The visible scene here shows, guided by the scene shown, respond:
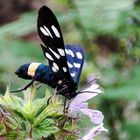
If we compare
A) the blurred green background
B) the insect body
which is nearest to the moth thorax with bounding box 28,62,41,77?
the insect body

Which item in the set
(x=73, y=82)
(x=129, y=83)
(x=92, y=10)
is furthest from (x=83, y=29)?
(x=73, y=82)

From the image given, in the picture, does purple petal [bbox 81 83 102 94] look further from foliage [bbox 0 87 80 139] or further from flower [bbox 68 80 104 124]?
foliage [bbox 0 87 80 139]

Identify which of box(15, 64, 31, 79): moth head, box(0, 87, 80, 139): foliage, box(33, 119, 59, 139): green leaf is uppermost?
box(15, 64, 31, 79): moth head

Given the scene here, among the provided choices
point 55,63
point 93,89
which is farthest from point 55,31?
point 93,89

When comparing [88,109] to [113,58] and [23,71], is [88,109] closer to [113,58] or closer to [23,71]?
[23,71]

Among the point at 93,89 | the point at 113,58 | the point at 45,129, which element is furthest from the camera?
the point at 113,58

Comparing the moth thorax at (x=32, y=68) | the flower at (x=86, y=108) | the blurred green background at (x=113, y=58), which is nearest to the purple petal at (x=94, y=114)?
the flower at (x=86, y=108)
